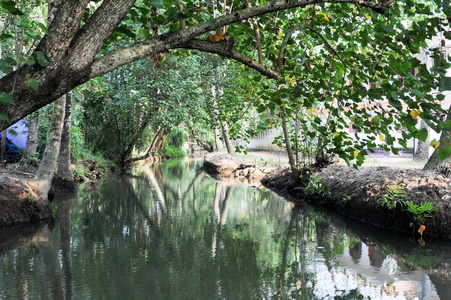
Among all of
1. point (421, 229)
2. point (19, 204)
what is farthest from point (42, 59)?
point (421, 229)

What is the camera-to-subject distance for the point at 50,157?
9.03 m

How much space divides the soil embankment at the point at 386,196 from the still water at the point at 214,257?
0.33 metres

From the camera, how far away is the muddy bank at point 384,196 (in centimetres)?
627

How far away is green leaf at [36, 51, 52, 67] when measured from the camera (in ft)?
9.34

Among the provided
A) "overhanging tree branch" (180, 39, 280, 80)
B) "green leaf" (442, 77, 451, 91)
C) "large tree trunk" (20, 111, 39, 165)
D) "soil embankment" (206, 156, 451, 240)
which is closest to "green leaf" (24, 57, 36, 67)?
"overhanging tree branch" (180, 39, 280, 80)

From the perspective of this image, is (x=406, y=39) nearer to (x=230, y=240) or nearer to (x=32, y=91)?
(x=32, y=91)

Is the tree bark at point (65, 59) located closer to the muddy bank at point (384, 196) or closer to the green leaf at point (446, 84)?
the green leaf at point (446, 84)

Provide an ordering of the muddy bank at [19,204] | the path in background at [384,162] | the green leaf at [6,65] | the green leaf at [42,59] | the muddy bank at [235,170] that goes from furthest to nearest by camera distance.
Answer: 1. the muddy bank at [235,170]
2. the path in background at [384,162]
3. the muddy bank at [19,204]
4. the green leaf at [42,59]
5. the green leaf at [6,65]

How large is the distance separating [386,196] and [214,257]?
3247 millimetres

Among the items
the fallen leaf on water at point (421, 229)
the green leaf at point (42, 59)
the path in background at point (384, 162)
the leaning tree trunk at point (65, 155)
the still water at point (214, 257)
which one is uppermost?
the green leaf at point (42, 59)

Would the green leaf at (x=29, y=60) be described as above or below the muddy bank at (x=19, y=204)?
above

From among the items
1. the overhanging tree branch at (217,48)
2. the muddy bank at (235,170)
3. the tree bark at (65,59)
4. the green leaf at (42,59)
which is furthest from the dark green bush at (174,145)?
the green leaf at (42,59)

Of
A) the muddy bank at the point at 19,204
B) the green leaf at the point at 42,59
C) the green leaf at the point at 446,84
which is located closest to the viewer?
the green leaf at the point at 446,84

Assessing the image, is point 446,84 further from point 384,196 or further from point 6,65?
point 384,196
